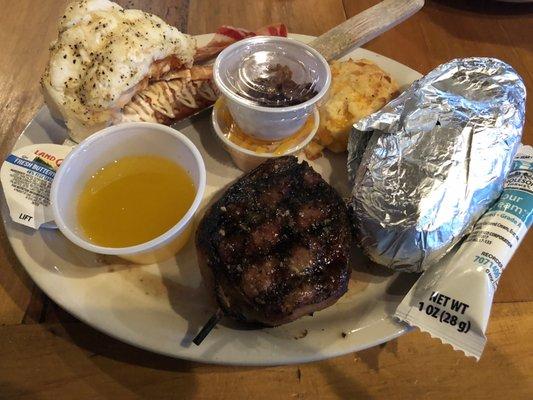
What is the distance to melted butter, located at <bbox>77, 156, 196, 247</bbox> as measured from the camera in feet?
3.07

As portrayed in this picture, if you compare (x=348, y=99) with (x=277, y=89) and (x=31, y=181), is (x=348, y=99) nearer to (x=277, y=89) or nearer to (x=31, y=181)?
(x=277, y=89)

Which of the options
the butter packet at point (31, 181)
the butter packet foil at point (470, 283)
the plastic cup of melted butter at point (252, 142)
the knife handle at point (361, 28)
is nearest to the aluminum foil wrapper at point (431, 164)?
the butter packet foil at point (470, 283)

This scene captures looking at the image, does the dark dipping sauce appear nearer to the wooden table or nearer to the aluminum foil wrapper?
the aluminum foil wrapper

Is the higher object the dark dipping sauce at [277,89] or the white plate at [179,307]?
the dark dipping sauce at [277,89]

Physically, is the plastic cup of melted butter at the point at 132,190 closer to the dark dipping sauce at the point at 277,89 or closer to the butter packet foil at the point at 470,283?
the dark dipping sauce at the point at 277,89

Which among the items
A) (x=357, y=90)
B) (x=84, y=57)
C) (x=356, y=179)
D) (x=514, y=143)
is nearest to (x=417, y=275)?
(x=356, y=179)

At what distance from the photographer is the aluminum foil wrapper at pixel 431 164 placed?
33.8 inches

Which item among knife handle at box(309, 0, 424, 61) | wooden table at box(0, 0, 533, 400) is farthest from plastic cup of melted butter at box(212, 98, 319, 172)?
wooden table at box(0, 0, 533, 400)

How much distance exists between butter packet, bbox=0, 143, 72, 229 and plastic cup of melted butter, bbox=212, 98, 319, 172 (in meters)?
0.38

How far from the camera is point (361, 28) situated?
1.28 meters

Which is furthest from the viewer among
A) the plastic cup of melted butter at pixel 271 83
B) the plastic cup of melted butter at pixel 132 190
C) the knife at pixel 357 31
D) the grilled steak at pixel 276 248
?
the knife at pixel 357 31

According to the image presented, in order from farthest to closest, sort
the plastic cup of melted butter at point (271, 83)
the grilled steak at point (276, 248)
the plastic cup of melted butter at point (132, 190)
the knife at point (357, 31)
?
1. the knife at point (357, 31)
2. the plastic cup of melted butter at point (271, 83)
3. the plastic cup of melted butter at point (132, 190)
4. the grilled steak at point (276, 248)

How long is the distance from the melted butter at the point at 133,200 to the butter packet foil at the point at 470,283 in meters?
0.54

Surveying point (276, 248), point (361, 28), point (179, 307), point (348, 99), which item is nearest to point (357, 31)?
point (361, 28)
